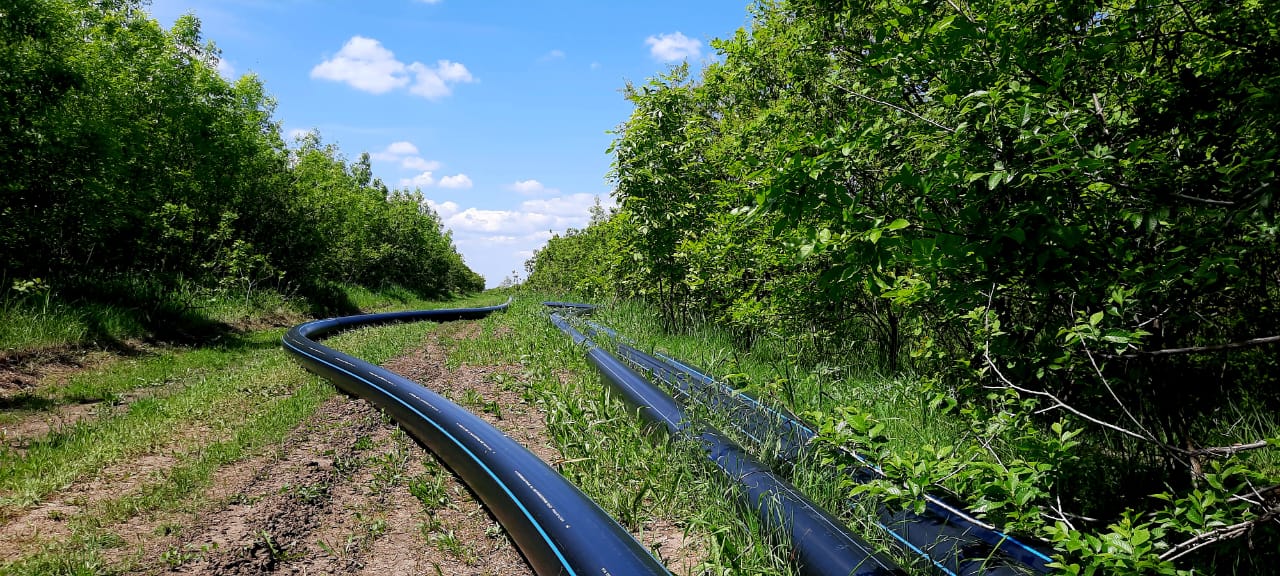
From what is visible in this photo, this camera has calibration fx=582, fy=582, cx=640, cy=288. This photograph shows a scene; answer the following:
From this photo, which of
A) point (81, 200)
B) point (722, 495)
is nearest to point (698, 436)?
point (722, 495)

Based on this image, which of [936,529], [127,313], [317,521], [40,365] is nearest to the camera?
[936,529]

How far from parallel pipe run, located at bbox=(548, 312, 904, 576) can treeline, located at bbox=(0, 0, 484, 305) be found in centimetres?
886

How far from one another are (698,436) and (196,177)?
600 inches

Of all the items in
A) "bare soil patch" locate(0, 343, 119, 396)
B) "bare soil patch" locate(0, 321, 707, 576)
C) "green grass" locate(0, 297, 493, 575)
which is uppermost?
"bare soil patch" locate(0, 343, 119, 396)

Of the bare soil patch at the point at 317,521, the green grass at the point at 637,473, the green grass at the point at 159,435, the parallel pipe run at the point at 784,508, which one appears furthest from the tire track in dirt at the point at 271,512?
the parallel pipe run at the point at 784,508

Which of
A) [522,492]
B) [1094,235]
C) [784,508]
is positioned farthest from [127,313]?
[1094,235]

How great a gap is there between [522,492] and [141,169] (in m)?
12.8

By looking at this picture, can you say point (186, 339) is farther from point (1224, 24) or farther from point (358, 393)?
point (1224, 24)

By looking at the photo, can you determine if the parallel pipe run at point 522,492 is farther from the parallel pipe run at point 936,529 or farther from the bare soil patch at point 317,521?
the parallel pipe run at point 936,529

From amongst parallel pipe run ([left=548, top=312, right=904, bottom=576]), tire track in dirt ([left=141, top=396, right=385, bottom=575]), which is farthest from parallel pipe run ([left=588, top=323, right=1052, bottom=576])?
tire track in dirt ([left=141, top=396, right=385, bottom=575])

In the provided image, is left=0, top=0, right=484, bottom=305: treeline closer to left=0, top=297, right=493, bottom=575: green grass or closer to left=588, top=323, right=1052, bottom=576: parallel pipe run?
left=0, top=297, right=493, bottom=575: green grass

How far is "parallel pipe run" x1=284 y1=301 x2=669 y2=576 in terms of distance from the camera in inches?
90.8

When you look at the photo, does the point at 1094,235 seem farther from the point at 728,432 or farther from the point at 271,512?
the point at 271,512

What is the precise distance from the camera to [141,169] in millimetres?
11305
